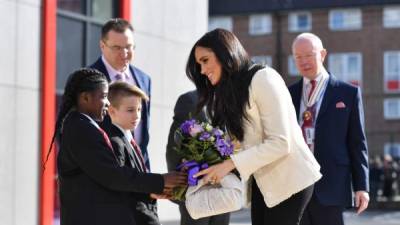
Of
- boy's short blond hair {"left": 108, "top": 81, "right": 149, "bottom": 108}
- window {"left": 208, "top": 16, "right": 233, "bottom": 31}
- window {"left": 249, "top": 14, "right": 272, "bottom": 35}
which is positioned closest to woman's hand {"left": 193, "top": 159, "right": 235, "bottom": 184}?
boy's short blond hair {"left": 108, "top": 81, "right": 149, "bottom": 108}

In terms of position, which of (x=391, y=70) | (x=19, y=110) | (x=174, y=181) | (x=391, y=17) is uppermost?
(x=391, y=17)

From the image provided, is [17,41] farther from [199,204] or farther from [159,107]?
[199,204]

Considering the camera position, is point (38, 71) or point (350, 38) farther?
point (350, 38)

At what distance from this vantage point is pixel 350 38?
57.2 metres

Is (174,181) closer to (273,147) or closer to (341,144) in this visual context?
(273,147)

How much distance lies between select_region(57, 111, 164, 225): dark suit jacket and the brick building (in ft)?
165

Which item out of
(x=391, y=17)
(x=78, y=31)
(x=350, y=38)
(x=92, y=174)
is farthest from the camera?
(x=350, y=38)

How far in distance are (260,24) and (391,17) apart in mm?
8443

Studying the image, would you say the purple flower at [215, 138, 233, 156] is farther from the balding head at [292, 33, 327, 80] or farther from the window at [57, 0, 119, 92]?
the window at [57, 0, 119, 92]

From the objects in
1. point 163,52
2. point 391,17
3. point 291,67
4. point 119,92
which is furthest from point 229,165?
point 291,67

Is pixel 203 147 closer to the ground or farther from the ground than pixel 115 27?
closer to the ground

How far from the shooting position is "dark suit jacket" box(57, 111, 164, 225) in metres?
4.44

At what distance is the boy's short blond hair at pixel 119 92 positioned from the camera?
4.80 m

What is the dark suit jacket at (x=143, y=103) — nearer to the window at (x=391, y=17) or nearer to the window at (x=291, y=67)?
the window at (x=391, y=17)
